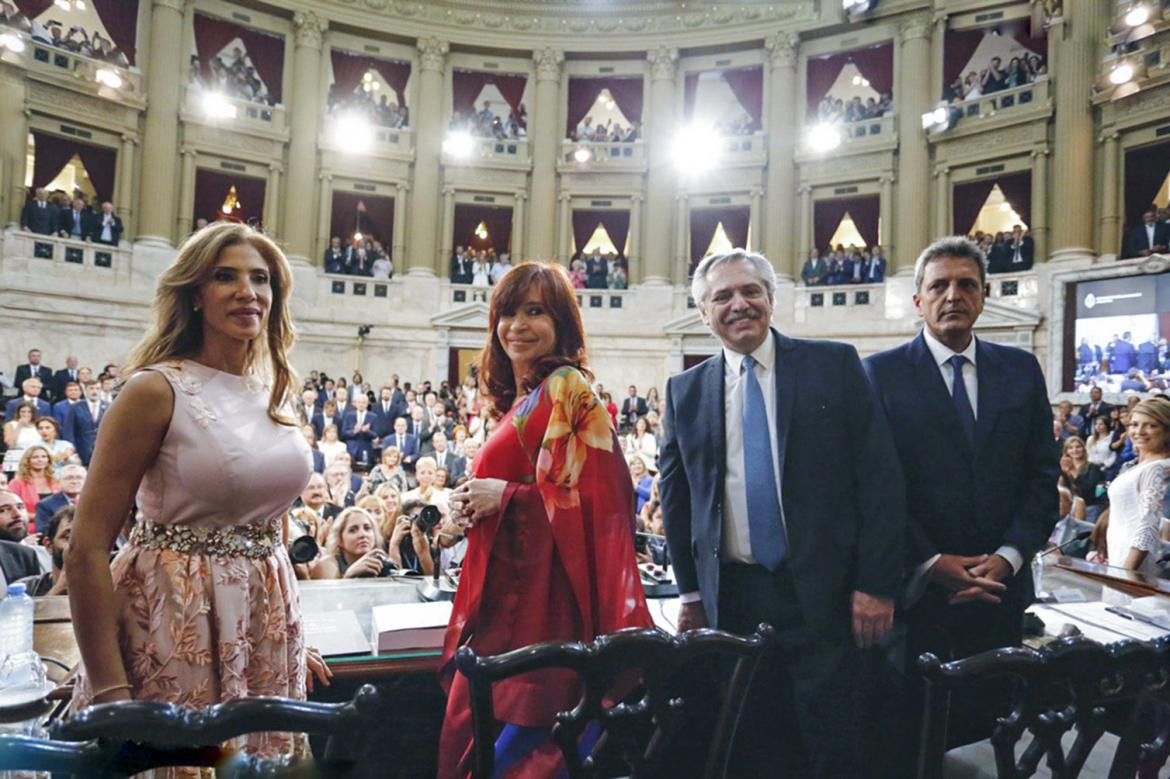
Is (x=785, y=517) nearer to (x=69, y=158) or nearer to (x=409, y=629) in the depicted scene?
(x=409, y=629)

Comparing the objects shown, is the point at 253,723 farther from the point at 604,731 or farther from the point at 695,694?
the point at 695,694

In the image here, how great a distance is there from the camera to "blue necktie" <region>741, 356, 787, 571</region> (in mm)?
1791

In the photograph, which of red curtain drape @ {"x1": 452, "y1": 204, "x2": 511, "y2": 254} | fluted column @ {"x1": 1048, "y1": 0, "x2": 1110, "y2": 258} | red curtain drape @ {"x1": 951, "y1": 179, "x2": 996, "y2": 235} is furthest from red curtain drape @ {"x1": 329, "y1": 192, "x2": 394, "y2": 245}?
fluted column @ {"x1": 1048, "y1": 0, "x2": 1110, "y2": 258}

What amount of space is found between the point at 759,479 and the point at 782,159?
15477 millimetres

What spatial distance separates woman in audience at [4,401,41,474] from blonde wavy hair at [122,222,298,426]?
6.53 meters

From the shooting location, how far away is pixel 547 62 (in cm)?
1648

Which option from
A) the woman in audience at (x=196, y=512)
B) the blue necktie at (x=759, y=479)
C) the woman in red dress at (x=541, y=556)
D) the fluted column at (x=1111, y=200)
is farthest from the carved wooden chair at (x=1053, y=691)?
the fluted column at (x=1111, y=200)

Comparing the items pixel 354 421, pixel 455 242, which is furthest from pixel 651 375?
pixel 354 421

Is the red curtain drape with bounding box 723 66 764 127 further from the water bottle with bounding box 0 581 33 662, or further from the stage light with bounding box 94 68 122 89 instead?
the water bottle with bounding box 0 581 33 662

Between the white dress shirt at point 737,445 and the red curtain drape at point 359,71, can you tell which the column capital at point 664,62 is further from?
the white dress shirt at point 737,445

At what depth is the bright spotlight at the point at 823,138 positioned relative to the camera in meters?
15.4

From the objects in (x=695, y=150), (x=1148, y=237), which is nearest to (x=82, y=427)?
(x=695, y=150)

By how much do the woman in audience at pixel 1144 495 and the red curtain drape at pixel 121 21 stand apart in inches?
679

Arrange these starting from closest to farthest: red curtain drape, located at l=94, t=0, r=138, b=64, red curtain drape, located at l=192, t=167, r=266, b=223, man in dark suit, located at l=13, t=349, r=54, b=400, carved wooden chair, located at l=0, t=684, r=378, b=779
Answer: carved wooden chair, located at l=0, t=684, r=378, b=779
man in dark suit, located at l=13, t=349, r=54, b=400
red curtain drape, located at l=94, t=0, r=138, b=64
red curtain drape, located at l=192, t=167, r=266, b=223
